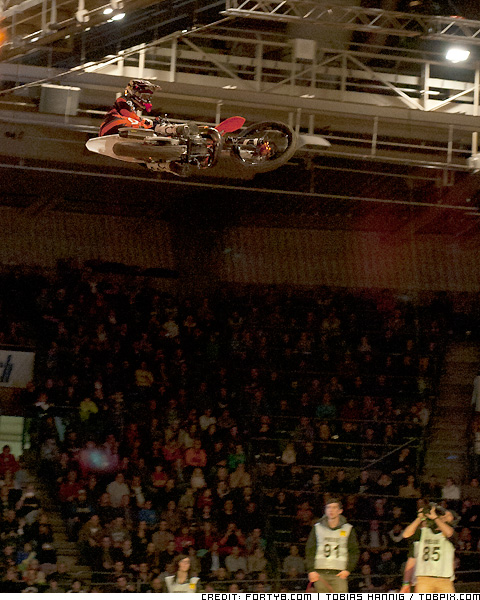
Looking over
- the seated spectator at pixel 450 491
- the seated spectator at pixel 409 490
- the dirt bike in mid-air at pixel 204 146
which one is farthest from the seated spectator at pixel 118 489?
the dirt bike in mid-air at pixel 204 146

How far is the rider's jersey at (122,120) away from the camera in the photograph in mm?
8477

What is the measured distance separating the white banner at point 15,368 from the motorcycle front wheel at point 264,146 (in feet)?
20.2

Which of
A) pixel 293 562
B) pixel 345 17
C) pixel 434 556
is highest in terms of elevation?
pixel 345 17

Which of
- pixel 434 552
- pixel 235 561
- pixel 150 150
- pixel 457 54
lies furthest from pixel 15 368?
pixel 457 54

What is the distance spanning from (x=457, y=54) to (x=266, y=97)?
95.7 inches

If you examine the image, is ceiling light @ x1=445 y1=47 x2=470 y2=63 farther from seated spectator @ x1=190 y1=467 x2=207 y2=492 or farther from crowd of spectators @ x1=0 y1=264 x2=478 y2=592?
seated spectator @ x1=190 y1=467 x2=207 y2=492

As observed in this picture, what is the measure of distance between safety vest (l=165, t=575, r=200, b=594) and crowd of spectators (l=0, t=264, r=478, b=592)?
0.55 meters

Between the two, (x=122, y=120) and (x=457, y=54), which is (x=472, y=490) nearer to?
(x=457, y=54)

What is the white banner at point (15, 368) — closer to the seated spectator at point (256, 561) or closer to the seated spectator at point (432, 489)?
the seated spectator at point (256, 561)

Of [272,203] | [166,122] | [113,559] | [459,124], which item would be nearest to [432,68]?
[459,124]

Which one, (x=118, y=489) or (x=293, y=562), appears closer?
(x=293, y=562)

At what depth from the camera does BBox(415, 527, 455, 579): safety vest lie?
8758 millimetres

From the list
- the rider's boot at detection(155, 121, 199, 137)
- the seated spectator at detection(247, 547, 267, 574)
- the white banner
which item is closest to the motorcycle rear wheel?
the rider's boot at detection(155, 121, 199, 137)

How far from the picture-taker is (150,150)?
27.3ft
